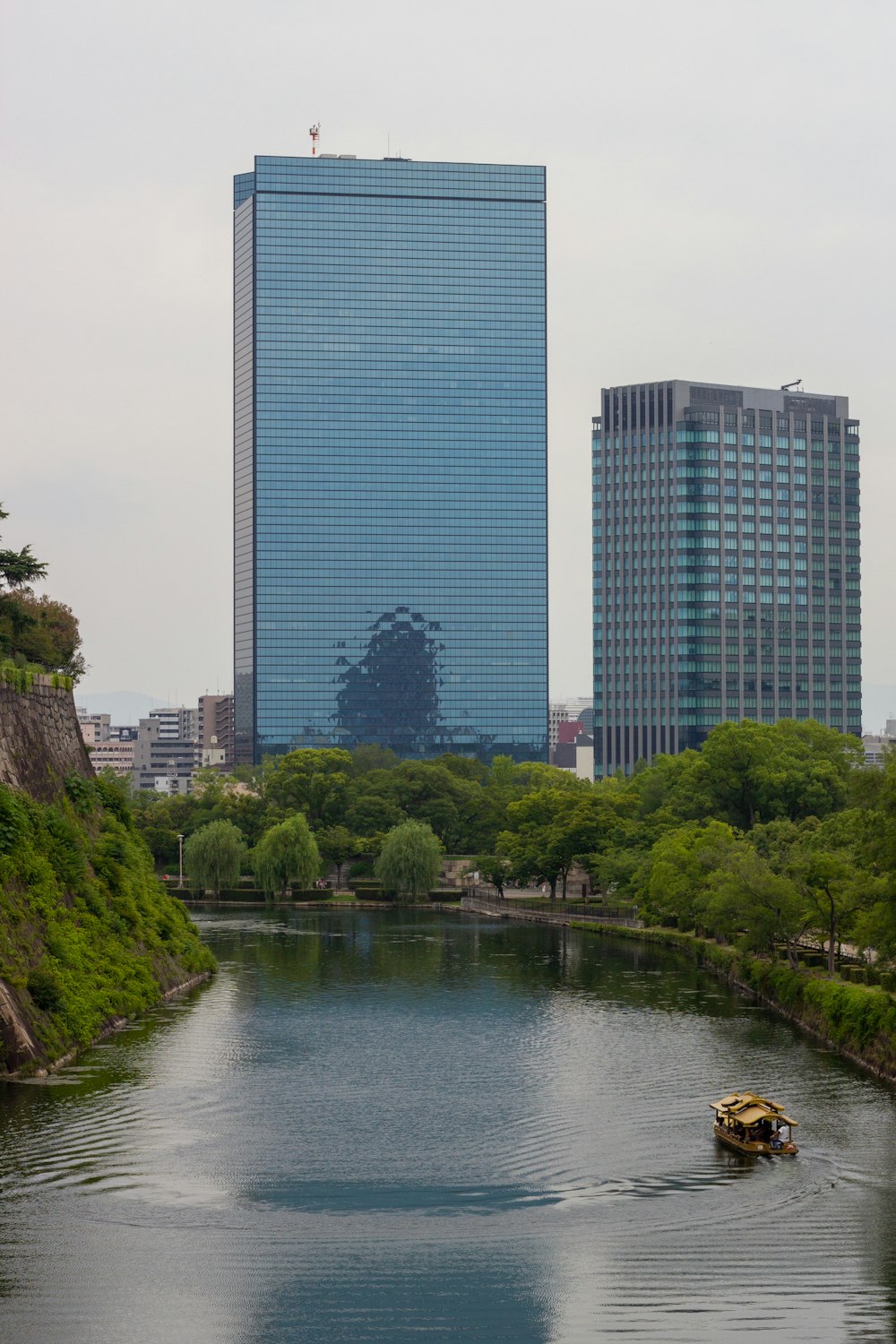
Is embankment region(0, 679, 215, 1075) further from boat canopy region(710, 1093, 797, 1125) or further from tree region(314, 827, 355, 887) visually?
tree region(314, 827, 355, 887)

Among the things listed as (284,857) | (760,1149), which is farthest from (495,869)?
(760,1149)

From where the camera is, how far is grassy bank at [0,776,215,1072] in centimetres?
5506

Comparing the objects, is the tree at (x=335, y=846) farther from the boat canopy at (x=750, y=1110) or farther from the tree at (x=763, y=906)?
the boat canopy at (x=750, y=1110)

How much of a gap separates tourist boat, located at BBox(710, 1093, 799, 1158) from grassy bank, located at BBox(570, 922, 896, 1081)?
10.1 meters

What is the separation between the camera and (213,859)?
14150 centimetres

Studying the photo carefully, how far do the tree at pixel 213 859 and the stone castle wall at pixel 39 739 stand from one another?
61.2 metres

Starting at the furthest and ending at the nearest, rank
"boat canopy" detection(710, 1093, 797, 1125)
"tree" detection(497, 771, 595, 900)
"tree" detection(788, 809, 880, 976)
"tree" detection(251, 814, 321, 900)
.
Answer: "tree" detection(251, 814, 321, 900) < "tree" detection(497, 771, 595, 900) < "tree" detection(788, 809, 880, 976) < "boat canopy" detection(710, 1093, 797, 1125)

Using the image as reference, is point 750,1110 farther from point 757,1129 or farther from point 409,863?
point 409,863

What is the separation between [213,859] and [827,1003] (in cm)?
8776

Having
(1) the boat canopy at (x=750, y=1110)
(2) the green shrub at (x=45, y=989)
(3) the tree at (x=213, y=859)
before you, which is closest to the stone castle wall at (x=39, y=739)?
(2) the green shrub at (x=45, y=989)

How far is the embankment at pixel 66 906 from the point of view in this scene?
54.8 metres

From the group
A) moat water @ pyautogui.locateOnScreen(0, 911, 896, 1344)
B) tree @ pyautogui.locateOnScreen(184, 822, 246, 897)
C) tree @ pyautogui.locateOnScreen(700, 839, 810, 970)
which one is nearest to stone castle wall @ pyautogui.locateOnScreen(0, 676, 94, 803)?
moat water @ pyautogui.locateOnScreen(0, 911, 896, 1344)

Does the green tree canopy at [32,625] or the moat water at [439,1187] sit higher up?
the green tree canopy at [32,625]

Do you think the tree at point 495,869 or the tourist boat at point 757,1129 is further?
the tree at point 495,869
